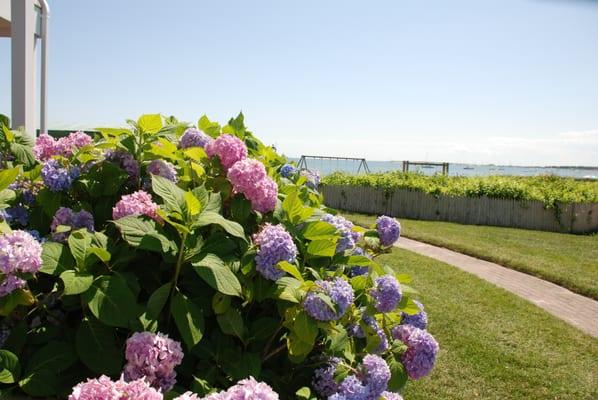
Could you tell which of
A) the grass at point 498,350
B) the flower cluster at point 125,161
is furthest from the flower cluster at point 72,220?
Answer: the grass at point 498,350

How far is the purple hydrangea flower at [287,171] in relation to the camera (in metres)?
2.31

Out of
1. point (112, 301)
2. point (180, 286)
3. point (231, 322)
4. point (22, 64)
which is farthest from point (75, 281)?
point (22, 64)

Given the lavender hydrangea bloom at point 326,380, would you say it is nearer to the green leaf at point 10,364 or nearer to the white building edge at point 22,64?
the green leaf at point 10,364

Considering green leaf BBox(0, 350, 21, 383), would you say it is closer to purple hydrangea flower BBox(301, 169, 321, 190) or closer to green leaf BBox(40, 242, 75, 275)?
green leaf BBox(40, 242, 75, 275)

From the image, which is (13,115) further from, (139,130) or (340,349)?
(340,349)

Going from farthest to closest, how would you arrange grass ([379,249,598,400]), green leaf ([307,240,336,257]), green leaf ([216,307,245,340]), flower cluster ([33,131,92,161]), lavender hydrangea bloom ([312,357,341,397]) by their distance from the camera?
grass ([379,249,598,400]) < flower cluster ([33,131,92,161]) < green leaf ([307,240,336,257]) < lavender hydrangea bloom ([312,357,341,397]) < green leaf ([216,307,245,340])

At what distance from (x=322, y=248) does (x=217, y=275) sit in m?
0.43

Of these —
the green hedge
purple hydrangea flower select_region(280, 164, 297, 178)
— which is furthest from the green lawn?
purple hydrangea flower select_region(280, 164, 297, 178)

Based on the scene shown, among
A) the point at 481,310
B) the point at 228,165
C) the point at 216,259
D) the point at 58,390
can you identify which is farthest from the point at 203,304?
the point at 481,310

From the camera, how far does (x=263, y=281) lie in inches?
57.9

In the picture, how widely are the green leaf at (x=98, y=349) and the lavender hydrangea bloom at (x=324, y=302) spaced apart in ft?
1.73

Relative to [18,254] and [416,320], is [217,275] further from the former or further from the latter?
[416,320]

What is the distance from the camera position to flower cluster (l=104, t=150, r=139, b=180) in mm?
1688

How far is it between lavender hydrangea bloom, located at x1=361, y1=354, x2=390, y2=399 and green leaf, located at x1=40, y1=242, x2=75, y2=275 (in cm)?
92
